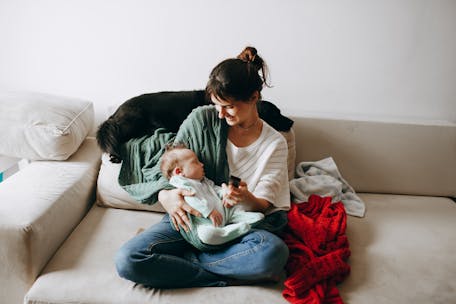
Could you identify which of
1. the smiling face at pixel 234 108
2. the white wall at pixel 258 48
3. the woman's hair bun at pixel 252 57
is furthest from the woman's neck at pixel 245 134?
the white wall at pixel 258 48

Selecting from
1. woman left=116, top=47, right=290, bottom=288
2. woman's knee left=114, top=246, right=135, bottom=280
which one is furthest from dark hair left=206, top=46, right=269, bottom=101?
woman's knee left=114, top=246, right=135, bottom=280

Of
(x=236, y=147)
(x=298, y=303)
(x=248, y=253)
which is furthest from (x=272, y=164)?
(x=298, y=303)

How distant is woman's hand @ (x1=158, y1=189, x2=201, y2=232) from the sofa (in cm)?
22

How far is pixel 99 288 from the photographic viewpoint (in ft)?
4.20

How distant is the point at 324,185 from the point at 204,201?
0.66m

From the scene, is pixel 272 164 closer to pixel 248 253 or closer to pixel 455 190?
pixel 248 253

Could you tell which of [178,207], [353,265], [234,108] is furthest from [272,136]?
[353,265]

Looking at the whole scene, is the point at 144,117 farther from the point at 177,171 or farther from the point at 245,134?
the point at 245,134

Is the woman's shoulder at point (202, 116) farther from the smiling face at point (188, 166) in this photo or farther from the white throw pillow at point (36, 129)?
the white throw pillow at point (36, 129)

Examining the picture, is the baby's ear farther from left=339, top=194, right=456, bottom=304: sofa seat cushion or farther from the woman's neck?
left=339, top=194, right=456, bottom=304: sofa seat cushion

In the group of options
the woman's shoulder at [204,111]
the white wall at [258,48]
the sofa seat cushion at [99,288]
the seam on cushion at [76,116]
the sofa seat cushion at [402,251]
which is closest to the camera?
the sofa seat cushion at [99,288]

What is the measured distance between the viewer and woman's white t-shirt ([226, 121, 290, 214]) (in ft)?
5.00

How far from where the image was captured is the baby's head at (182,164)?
1.50 metres

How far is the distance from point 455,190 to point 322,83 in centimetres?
86
